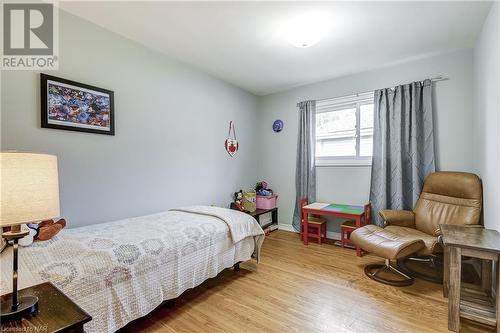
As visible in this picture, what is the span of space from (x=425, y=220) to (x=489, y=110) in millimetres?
1273

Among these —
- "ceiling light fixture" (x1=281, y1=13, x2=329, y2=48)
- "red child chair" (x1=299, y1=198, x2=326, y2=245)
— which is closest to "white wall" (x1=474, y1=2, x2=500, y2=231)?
"ceiling light fixture" (x1=281, y1=13, x2=329, y2=48)

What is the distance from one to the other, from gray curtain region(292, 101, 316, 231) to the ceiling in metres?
0.76

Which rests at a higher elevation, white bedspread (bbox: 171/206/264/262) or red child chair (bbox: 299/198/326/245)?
white bedspread (bbox: 171/206/264/262)

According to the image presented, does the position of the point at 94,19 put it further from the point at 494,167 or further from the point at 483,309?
the point at 483,309

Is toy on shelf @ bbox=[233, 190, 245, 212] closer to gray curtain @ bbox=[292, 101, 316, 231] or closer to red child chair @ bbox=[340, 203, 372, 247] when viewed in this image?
gray curtain @ bbox=[292, 101, 316, 231]

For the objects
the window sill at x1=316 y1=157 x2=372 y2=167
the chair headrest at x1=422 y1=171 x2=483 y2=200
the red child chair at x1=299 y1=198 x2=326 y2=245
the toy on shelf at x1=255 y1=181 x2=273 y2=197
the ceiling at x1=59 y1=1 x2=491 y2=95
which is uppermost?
the ceiling at x1=59 y1=1 x2=491 y2=95

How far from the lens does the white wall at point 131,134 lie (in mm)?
1922

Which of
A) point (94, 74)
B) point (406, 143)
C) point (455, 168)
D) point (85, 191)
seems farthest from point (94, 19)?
point (455, 168)

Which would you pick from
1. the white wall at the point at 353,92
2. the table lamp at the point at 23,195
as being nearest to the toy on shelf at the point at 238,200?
the white wall at the point at 353,92

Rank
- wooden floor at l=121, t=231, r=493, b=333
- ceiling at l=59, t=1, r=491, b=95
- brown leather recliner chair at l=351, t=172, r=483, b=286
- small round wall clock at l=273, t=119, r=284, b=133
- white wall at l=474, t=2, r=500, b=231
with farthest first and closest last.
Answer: small round wall clock at l=273, t=119, r=284, b=133 → brown leather recliner chair at l=351, t=172, r=483, b=286 → ceiling at l=59, t=1, r=491, b=95 → white wall at l=474, t=2, r=500, b=231 → wooden floor at l=121, t=231, r=493, b=333

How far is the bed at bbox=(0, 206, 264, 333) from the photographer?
4.26 ft

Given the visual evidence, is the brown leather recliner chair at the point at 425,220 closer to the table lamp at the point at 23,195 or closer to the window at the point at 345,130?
the window at the point at 345,130

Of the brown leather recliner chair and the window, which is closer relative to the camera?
the brown leather recliner chair

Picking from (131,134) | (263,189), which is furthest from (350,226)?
(131,134)
